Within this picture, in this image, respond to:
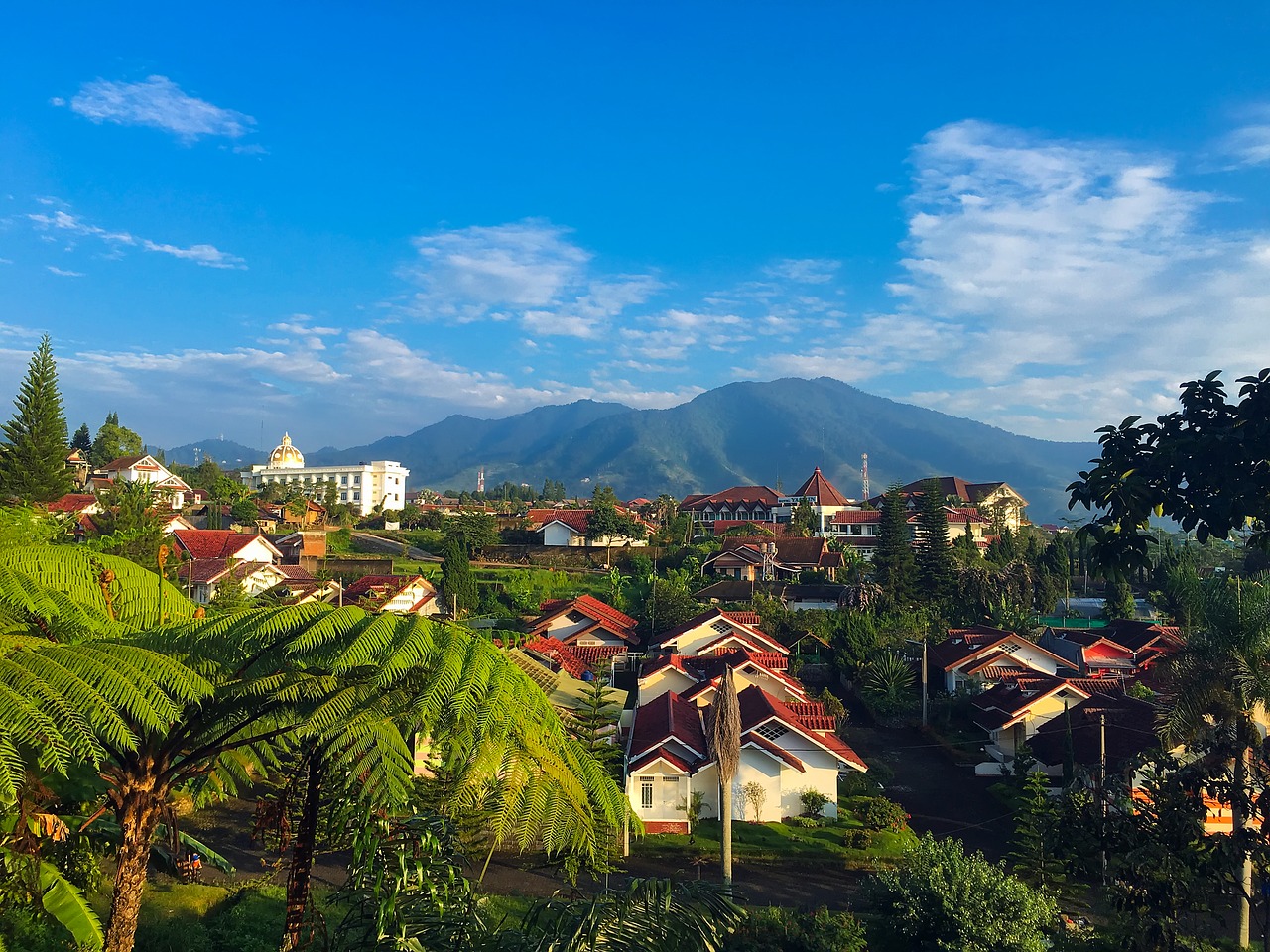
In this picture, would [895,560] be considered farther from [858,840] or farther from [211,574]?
[211,574]

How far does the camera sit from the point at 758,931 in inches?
445

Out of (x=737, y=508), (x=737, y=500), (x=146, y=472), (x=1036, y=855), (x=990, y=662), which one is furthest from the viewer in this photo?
(x=737, y=500)

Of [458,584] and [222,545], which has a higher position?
[222,545]

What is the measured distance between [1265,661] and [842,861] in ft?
32.3

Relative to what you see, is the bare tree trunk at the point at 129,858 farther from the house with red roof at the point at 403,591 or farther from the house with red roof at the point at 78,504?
the house with red roof at the point at 78,504

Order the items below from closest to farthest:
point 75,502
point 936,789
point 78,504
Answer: point 936,789 < point 78,504 < point 75,502

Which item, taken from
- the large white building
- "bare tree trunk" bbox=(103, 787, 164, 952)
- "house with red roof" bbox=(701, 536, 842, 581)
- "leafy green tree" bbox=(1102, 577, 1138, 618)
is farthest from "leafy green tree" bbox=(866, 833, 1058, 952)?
the large white building

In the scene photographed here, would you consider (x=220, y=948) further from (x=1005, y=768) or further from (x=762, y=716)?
(x=1005, y=768)

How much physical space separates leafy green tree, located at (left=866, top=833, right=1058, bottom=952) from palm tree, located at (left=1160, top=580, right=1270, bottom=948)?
2.54 m

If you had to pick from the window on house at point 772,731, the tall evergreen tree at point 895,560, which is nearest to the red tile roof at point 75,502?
the window on house at point 772,731

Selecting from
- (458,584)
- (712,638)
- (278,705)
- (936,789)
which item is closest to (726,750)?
(278,705)

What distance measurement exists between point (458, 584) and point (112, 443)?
45846mm

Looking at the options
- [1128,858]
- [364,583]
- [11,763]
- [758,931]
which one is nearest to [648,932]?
[11,763]

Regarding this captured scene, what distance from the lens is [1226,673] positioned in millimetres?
9102
